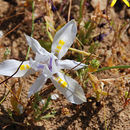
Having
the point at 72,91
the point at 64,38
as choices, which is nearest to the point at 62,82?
the point at 72,91

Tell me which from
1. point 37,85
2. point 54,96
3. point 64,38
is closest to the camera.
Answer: point 37,85

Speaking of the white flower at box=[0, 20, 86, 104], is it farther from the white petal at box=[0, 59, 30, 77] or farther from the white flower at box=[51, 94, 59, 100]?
the white flower at box=[51, 94, 59, 100]

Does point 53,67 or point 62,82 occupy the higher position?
point 53,67

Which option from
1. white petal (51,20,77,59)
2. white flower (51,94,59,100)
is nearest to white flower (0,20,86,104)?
white petal (51,20,77,59)

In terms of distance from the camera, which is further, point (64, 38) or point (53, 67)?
point (64, 38)

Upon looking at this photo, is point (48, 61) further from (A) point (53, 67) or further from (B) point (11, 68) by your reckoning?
(B) point (11, 68)

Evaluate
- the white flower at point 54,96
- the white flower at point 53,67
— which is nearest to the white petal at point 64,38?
the white flower at point 53,67

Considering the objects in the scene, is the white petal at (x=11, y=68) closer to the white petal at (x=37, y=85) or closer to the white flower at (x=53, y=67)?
the white flower at (x=53, y=67)

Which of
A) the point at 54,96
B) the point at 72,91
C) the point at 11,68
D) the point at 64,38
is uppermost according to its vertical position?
the point at 64,38
